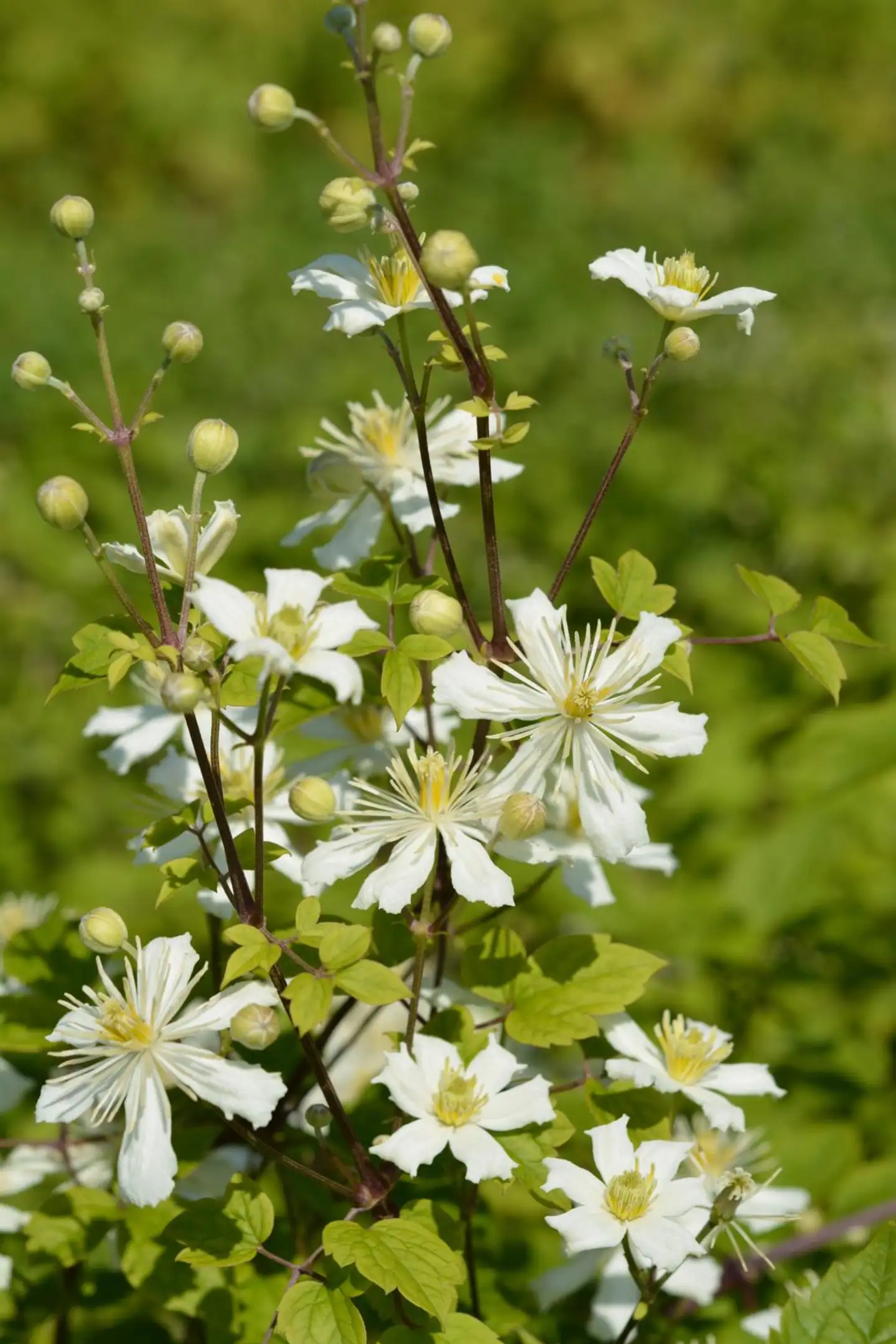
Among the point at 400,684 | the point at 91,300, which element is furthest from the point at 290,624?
the point at 91,300

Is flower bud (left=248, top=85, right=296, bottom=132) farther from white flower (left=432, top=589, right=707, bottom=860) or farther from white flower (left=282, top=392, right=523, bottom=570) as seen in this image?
white flower (left=432, top=589, right=707, bottom=860)

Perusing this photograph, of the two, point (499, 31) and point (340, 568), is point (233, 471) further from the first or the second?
point (499, 31)

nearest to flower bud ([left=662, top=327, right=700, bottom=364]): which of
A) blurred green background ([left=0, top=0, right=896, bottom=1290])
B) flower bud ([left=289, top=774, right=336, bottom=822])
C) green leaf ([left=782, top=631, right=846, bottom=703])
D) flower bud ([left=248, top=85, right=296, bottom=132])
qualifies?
green leaf ([left=782, top=631, right=846, bottom=703])

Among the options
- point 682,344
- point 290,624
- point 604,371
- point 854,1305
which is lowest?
point 854,1305

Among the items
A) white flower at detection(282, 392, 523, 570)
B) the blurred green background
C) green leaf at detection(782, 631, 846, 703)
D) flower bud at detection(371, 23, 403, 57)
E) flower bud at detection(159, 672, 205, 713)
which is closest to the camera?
flower bud at detection(159, 672, 205, 713)

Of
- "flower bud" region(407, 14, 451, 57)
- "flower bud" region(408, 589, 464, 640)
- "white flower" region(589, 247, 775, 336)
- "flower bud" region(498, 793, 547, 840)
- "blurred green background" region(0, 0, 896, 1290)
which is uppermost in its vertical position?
"blurred green background" region(0, 0, 896, 1290)

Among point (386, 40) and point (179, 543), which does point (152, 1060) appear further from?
point (386, 40)
